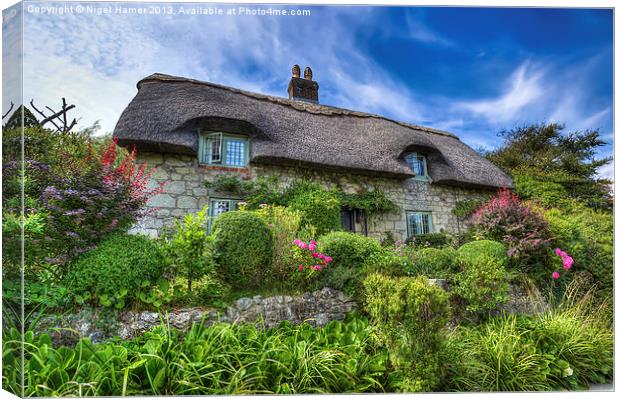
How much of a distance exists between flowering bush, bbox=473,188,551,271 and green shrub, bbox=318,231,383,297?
7.94ft

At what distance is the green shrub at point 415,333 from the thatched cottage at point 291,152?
13.6ft

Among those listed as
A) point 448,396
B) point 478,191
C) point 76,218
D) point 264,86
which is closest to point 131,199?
point 76,218

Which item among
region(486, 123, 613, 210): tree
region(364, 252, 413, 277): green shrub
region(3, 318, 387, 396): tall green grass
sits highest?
region(486, 123, 613, 210): tree

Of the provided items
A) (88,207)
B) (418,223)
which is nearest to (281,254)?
(88,207)

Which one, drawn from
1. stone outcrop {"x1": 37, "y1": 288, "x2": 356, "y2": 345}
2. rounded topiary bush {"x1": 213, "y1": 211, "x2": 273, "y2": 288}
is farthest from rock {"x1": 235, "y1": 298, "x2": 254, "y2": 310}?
rounded topiary bush {"x1": 213, "y1": 211, "x2": 273, "y2": 288}

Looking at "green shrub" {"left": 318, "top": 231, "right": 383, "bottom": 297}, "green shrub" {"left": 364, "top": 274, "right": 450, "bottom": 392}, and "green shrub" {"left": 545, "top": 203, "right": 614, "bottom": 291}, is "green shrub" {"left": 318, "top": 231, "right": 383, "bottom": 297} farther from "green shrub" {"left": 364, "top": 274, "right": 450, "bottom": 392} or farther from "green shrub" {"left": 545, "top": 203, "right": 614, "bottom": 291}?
"green shrub" {"left": 545, "top": 203, "right": 614, "bottom": 291}

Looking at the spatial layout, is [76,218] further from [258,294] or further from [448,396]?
[448,396]

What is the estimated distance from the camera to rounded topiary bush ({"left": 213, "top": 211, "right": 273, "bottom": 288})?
3.77 m

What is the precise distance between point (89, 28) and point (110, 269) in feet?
7.88

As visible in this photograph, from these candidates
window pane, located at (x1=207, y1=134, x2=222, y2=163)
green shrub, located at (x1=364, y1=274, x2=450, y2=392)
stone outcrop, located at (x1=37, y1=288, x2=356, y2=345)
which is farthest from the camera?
window pane, located at (x1=207, y1=134, x2=222, y2=163)

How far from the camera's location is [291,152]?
7176mm

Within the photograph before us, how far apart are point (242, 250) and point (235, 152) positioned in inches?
147

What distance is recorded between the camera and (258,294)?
3639 millimetres

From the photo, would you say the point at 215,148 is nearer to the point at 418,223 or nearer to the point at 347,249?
the point at 347,249
